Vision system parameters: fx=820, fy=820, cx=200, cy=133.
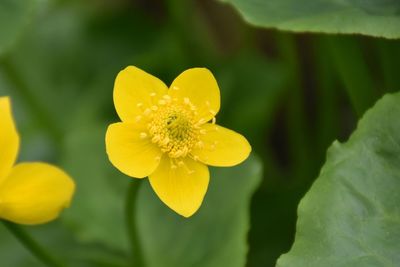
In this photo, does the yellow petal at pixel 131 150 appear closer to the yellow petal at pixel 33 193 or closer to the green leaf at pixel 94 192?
the yellow petal at pixel 33 193

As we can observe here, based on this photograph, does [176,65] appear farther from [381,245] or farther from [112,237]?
[381,245]

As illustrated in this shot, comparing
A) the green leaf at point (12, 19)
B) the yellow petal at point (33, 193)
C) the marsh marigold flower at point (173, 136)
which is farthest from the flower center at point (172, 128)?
the green leaf at point (12, 19)

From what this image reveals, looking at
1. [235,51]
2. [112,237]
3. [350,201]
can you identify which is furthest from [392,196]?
[235,51]

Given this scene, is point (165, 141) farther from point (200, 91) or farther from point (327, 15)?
point (327, 15)

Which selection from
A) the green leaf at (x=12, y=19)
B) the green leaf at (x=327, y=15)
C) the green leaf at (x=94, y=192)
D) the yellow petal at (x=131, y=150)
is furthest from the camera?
the green leaf at (x=94, y=192)

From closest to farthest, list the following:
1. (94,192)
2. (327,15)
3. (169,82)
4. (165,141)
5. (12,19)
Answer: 1. (165,141)
2. (327,15)
3. (12,19)
4. (94,192)
5. (169,82)

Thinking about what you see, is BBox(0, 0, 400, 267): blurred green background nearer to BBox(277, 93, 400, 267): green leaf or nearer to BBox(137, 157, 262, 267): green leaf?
BBox(137, 157, 262, 267): green leaf

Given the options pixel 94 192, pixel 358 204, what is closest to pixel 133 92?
pixel 358 204

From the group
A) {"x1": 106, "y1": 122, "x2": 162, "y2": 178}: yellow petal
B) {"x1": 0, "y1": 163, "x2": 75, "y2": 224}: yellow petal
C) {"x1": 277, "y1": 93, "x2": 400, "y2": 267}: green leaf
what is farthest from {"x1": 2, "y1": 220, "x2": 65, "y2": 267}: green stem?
{"x1": 277, "y1": 93, "x2": 400, "y2": 267}: green leaf
